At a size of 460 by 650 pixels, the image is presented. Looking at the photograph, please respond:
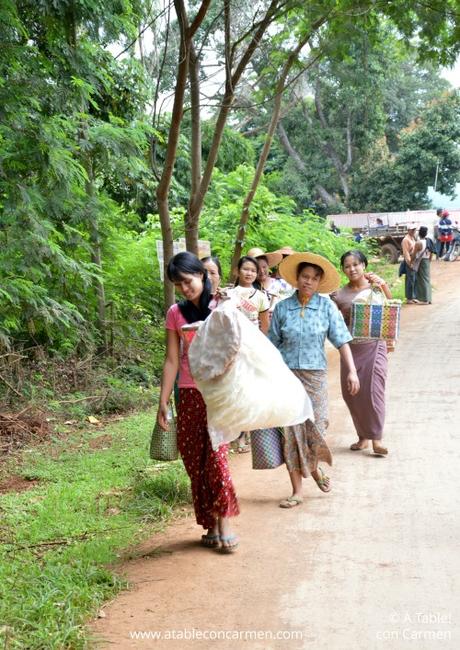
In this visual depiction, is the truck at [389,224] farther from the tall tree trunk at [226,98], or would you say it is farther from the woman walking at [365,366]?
the woman walking at [365,366]

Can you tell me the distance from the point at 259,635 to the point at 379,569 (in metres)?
0.99

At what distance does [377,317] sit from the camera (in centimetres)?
708

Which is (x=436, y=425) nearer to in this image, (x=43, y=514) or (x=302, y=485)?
(x=302, y=485)

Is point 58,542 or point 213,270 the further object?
point 213,270

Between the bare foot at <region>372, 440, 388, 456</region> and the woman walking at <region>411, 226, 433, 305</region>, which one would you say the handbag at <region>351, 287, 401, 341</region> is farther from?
the woman walking at <region>411, 226, 433, 305</region>

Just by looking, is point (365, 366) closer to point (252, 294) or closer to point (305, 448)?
point (252, 294)

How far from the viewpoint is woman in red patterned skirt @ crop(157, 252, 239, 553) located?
193 inches

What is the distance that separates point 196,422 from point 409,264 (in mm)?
13435

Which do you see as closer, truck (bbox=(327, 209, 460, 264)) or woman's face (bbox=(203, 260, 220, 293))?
woman's face (bbox=(203, 260, 220, 293))

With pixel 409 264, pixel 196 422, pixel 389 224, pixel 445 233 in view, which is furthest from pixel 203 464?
pixel 389 224

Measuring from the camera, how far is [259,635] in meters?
3.83

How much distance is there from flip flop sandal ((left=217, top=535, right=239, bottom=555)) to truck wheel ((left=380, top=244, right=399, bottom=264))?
80.5 feet

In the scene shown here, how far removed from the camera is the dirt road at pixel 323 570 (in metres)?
3.84

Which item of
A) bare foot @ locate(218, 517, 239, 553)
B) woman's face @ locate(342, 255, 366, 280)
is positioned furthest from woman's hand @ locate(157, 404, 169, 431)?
woman's face @ locate(342, 255, 366, 280)
